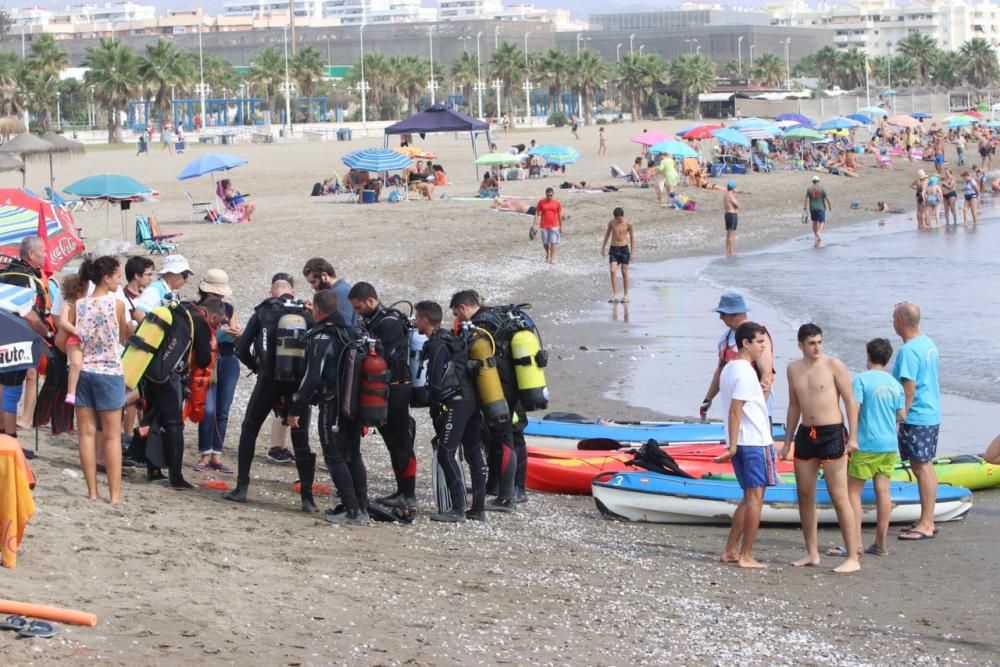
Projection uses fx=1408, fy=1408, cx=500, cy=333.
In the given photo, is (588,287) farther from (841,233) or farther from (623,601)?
(623,601)

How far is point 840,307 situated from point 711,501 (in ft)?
44.9

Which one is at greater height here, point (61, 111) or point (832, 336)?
point (61, 111)

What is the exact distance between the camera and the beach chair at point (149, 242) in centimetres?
2231

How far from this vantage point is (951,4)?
192 m

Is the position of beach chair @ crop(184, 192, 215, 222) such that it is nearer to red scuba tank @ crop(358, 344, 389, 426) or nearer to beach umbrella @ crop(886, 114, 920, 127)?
red scuba tank @ crop(358, 344, 389, 426)

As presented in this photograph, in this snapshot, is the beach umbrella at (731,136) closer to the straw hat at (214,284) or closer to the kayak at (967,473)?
the kayak at (967,473)

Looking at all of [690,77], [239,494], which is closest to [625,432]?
[239,494]

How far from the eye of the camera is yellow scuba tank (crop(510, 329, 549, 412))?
28.5 ft

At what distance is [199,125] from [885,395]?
78426 millimetres

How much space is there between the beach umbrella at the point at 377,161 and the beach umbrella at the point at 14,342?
24100 millimetres

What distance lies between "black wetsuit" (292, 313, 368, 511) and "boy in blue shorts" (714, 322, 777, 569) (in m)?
2.16

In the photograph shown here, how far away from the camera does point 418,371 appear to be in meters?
8.59

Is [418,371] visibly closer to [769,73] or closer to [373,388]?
[373,388]

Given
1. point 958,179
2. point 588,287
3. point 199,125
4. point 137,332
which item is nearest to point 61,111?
point 199,125
